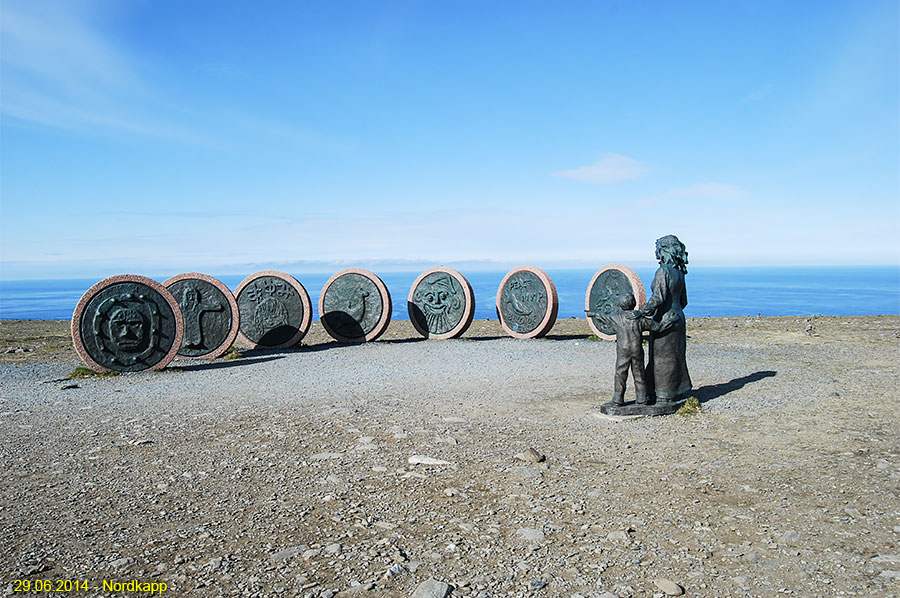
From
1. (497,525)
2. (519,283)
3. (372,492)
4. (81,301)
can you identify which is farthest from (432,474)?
(519,283)

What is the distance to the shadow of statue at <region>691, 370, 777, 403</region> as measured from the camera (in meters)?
8.72

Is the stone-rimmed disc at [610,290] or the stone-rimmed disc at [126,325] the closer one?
the stone-rimmed disc at [126,325]

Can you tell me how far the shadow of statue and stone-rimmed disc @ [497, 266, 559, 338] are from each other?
5356mm

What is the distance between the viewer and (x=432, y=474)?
5645mm

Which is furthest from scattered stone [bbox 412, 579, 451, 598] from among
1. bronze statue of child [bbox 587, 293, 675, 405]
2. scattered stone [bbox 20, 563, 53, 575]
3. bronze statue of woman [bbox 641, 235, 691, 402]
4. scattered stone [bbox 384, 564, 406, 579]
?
bronze statue of woman [bbox 641, 235, 691, 402]

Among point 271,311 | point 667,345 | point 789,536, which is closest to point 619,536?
point 789,536

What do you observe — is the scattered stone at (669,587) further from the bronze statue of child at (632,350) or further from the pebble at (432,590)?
the bronze statue of child at (632,350)

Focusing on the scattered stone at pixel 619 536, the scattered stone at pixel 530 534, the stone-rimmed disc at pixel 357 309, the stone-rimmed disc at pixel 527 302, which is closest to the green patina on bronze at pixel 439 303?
the stone-rimmed disc at pixel 357 309

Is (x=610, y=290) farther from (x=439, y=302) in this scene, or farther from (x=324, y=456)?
(x=324, y=456)

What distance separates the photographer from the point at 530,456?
6.02 meters

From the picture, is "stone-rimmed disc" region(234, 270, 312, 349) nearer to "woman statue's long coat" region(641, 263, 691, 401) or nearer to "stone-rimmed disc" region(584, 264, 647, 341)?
"stone-rimmed disc" region(584, 264, 647, 341)

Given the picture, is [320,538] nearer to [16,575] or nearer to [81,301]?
[16,575]

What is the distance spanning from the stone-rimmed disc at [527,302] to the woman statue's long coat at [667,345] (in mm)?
6744

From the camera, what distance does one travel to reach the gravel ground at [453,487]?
3.87 metres
